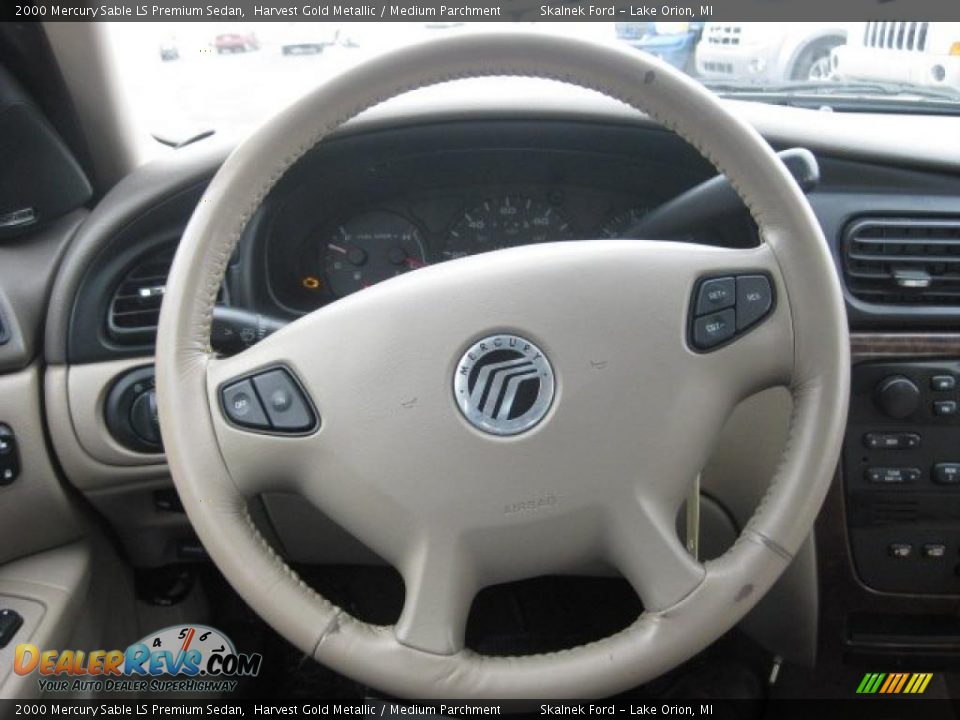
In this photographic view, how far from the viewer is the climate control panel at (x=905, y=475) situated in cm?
132

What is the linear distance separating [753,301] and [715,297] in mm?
44

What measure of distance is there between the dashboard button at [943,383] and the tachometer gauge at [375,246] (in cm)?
83

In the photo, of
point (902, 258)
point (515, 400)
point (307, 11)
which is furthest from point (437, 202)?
point (902, 258)

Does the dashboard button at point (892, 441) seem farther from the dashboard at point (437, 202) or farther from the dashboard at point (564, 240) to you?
the dashboard at point (437, 202)

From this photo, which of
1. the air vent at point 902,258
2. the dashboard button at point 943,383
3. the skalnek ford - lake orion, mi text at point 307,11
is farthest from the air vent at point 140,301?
the dashboard button at point 943,383

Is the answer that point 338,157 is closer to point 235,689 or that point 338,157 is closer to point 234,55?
point 234,55

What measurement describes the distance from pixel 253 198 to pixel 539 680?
59 centimetres

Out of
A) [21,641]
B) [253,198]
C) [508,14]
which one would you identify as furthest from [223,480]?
[508,14]

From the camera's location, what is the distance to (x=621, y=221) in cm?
149

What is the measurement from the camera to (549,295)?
98 cm

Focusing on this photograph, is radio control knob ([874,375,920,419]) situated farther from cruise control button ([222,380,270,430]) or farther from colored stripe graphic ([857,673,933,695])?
cruise control button ([222,380,270,430])

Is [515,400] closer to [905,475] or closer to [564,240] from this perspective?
[564,240]

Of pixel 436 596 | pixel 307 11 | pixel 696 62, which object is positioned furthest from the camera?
pixel 696 62

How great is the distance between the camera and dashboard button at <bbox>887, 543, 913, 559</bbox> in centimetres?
139
